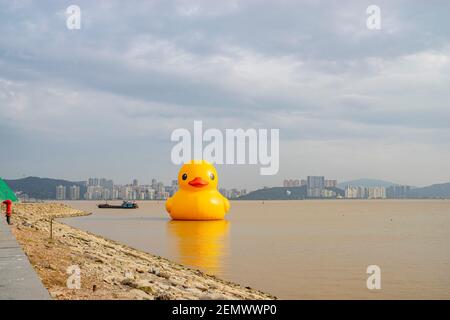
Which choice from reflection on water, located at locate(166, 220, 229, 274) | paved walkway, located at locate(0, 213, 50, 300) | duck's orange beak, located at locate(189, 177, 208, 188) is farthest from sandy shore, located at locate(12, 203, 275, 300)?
duck's orange beak, located at locate(189, 177, 208, 188)

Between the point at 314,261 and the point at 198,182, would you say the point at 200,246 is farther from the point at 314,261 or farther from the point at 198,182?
the point at 198,182

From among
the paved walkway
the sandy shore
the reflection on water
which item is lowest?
the reflection on water

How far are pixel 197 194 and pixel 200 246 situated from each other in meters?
9.13

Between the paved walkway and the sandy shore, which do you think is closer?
the paved walkway

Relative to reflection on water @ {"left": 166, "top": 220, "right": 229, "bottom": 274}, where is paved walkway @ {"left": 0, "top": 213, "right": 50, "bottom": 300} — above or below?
above

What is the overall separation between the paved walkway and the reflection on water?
5.78m

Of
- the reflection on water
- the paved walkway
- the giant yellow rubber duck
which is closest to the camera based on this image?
the paved walkway

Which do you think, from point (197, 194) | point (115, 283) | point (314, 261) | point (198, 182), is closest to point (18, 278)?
point (115, 283)

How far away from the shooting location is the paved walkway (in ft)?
20.1

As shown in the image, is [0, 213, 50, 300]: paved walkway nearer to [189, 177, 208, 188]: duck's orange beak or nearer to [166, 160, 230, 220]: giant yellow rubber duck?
[189, 177, 208, 188]: duck's orange beak

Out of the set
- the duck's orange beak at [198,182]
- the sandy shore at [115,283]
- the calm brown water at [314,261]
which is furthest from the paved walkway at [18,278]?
the duck's orange beak at [198,182]

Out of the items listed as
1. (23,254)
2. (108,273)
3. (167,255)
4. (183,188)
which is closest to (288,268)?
(167,255)

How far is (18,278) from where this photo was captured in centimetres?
720

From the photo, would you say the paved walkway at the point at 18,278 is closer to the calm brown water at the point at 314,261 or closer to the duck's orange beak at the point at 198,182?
the calm brown water at the point at 314,261
